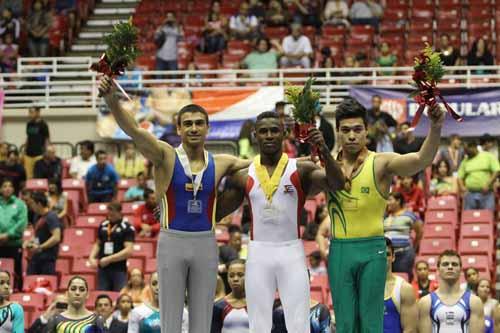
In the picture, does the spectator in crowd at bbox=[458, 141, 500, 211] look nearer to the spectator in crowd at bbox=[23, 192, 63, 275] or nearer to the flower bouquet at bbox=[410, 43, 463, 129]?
the spectator in crowd at bbox=[23, 192, 63, 275]

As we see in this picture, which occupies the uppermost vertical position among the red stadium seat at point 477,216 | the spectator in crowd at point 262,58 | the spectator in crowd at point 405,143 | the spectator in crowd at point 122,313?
the spectator in crowd at point 262,58

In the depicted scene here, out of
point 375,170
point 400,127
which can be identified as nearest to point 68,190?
point 400,127

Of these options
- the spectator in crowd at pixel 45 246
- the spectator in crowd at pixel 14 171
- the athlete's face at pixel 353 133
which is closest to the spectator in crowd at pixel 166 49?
the spectator in crowd at pixel 14 171

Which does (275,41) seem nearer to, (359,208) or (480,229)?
(480,229)

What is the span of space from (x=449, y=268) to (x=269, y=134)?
10.0ft

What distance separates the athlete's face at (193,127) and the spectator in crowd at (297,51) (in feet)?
45.1

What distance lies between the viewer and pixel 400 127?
2189cm

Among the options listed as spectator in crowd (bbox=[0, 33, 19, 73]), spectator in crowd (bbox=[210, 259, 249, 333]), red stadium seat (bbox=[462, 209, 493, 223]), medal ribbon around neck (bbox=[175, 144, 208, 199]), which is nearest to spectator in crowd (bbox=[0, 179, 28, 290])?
red stadium seat (bbox=[462, 209, 493, 223])

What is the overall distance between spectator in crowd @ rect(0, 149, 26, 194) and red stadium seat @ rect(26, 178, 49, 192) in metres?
0.12

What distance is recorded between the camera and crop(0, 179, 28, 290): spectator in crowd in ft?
65.3

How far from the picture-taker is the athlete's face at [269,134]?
11.5 metres

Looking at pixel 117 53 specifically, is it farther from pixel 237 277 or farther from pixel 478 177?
pixel 478 177

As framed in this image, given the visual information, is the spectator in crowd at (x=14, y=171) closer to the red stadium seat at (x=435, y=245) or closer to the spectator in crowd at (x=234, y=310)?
the red stadium seat at (x=435, y=245)

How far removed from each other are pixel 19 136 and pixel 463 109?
7.13 meters
